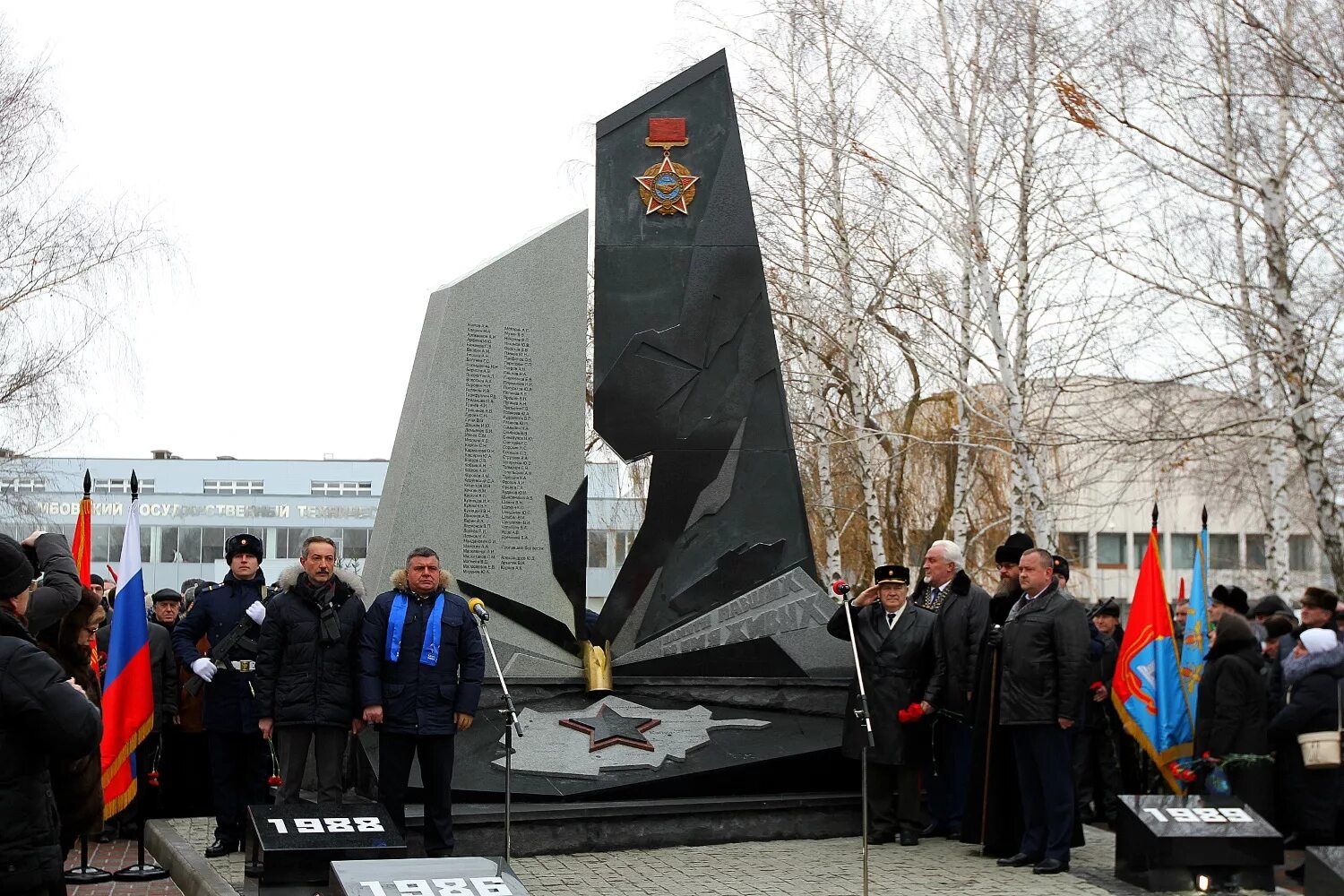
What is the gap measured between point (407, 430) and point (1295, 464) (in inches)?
552

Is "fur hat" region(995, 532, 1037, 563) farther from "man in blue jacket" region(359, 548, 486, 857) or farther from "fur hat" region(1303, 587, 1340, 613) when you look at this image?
"man in blue jacket" region(359, 548, 486, 857)

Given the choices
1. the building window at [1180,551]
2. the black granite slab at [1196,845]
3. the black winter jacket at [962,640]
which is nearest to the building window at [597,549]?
the black winter jacket at [962,640]

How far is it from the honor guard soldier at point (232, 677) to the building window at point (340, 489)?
3480 cm

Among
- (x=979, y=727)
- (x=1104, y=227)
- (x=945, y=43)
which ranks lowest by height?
(x=979, y=727)

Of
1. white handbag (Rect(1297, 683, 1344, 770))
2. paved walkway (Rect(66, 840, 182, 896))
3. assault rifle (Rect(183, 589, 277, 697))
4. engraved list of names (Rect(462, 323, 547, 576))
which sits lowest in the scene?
paved walkway (Rect(66, 840, 182, 896))

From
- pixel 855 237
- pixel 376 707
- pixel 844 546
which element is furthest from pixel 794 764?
pixel 844 546

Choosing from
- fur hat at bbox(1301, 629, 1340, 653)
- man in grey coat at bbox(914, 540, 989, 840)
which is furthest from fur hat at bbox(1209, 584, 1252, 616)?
man in grey coat at bbox(914, 540, 989, 840)

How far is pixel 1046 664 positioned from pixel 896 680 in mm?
1233

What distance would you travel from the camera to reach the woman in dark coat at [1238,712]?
8.81 metres

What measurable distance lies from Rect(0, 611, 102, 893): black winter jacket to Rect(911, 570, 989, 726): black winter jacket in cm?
622

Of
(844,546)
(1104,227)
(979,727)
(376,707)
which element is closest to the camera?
(376,707)

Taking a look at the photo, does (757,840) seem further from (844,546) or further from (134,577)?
(844,546)

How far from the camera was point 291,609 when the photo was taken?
8383 mm

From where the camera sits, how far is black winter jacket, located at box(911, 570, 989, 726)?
9430 millimetres
